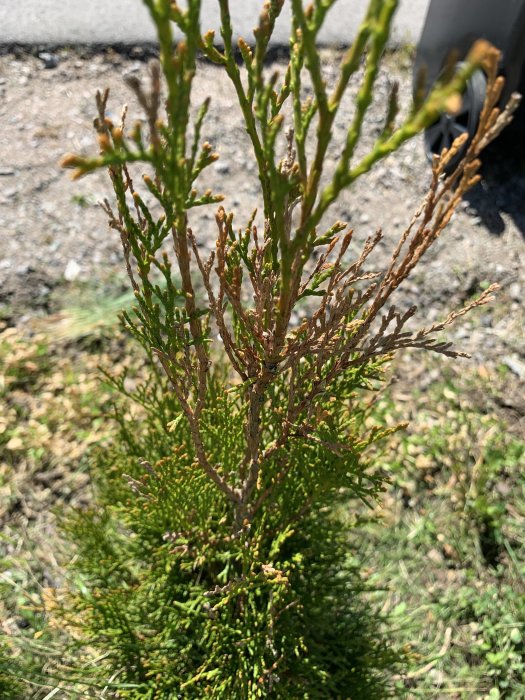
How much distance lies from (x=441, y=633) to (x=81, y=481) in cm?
171

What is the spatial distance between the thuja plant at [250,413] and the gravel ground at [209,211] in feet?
5.64

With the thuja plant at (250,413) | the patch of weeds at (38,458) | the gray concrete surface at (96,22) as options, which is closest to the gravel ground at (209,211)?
the gray concrete surface at (96,22)

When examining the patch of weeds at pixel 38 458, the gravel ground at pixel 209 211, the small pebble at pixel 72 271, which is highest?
the gravel ground at pixel 209 211

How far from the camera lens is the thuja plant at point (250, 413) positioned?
3.39 feet

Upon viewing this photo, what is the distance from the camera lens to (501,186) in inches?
175

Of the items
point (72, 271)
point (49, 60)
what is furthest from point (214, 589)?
point (49, 60)

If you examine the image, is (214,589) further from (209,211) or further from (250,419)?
(209,211)

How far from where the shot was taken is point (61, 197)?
4055 millimetres

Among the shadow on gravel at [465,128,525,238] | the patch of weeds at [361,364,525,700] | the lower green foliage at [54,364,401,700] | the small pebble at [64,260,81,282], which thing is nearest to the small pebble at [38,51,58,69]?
the small pebble at [64,260,81,282]

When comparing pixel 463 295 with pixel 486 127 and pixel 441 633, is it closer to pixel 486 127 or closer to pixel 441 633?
pixel 441 633

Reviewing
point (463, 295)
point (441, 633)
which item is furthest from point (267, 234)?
point (463, 295)

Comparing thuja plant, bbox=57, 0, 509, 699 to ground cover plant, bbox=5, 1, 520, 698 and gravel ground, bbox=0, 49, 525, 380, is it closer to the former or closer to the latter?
ground cover plant, bbox=5, 1, 520, 698

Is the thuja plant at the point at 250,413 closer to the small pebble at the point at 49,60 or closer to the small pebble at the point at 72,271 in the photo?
the small pebble at the point at 72,271

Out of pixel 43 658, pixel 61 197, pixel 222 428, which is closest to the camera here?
pixel 222 428
